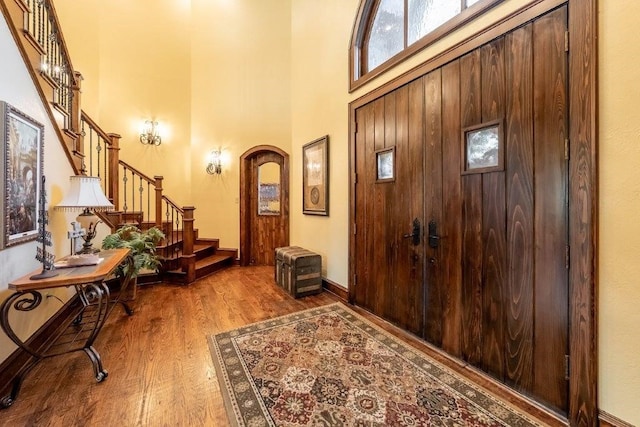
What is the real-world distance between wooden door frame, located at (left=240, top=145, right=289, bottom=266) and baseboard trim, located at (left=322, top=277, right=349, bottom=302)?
1.82 metres

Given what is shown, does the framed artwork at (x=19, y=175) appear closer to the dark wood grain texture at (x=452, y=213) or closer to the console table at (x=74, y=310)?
the console table at (x=74, y=310)

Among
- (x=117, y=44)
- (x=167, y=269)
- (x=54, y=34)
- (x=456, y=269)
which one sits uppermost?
(x=117, y=44)

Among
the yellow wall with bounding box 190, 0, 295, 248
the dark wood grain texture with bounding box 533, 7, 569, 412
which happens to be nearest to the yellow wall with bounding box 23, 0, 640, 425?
the yellow wall with bounding box 190, 0, 295, 248

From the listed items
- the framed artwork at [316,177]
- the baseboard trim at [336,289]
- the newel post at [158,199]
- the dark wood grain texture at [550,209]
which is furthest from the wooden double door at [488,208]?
the newel post at [158,199]

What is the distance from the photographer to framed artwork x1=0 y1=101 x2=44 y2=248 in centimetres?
172

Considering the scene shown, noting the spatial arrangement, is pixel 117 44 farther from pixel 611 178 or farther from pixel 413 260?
pixel 611 178

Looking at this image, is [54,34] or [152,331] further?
[54,34]

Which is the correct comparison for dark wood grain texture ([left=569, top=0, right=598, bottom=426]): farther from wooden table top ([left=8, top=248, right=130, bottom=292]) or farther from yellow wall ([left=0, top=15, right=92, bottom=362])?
yellow wall ([left=0, top=15, right=92, bottom=362])

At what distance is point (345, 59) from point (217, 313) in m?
3.34

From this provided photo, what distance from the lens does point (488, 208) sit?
6.24ft

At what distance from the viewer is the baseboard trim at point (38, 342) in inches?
69.1

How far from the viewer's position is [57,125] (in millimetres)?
2578

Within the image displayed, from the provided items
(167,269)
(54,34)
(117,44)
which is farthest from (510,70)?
(117,44)

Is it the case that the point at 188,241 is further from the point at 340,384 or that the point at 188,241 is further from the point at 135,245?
the point at 340,384
